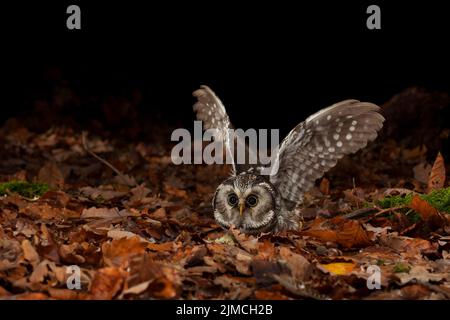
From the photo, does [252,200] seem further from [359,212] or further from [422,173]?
[422,173]

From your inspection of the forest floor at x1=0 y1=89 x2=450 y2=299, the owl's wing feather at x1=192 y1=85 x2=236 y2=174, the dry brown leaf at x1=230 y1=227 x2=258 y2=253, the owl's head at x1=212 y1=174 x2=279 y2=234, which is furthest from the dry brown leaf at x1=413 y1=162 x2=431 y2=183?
the dry brown leaf at x1=230 y1=227 x2=258 y2=253

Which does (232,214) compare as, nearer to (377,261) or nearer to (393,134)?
(377,261)

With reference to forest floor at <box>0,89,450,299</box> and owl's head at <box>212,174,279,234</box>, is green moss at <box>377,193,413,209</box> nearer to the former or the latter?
forest floor at <box>0,89,450,299</box>

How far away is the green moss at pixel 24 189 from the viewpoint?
20.9 ft

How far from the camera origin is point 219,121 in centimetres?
564

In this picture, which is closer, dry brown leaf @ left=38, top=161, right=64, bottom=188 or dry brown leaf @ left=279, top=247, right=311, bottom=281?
dry brown leaf @ left=279, top=247, right=311, bottom=281

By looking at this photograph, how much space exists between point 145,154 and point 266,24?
4327mm

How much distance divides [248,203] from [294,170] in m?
0.48

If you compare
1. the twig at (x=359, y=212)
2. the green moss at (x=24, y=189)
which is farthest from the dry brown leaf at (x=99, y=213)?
the twig at (x=359, y=212)

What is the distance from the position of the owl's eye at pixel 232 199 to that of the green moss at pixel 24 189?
2.36m

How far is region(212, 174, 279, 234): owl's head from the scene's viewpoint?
4910 millimetres

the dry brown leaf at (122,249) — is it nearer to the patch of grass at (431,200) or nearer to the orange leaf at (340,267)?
the orange leaf at (340,267)

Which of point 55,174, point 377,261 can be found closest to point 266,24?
point 55,174

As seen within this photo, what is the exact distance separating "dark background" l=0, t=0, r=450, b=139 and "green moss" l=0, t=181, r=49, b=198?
626cm
